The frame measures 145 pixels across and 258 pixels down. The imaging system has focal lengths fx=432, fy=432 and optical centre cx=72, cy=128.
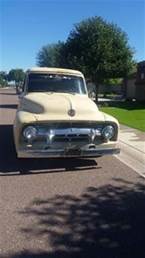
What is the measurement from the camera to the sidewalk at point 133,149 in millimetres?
9277

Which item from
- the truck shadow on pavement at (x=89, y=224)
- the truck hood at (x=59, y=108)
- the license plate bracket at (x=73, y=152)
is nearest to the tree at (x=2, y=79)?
the truck hood at (x=59, y=108)

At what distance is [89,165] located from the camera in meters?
8.86

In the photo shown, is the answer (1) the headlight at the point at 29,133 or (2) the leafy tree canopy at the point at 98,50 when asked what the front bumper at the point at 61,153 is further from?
(2) the leafy tree canopy at the point at 98,50

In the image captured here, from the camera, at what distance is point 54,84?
10156 mm

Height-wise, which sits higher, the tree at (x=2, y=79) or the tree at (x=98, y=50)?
the tree at (x=98, y=50)

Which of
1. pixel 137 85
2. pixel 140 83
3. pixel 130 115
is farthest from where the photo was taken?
pixel 137 85

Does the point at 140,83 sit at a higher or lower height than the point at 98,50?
lower

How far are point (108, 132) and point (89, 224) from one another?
3264 millimetres

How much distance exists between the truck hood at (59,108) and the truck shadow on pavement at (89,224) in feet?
5.83

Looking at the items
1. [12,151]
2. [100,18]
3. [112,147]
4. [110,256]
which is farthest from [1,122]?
[100,18]

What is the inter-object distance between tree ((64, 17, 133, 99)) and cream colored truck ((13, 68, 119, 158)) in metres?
22.6

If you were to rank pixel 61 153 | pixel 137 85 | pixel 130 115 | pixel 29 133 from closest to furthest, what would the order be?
1. pixel 29 133
2. pixel 61 153
3. pixel 130 115
4. pixel 137 85

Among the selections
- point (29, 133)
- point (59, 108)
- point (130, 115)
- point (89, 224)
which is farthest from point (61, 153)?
point (130, 115)

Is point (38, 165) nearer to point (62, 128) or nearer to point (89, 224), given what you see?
point (62, 128)
